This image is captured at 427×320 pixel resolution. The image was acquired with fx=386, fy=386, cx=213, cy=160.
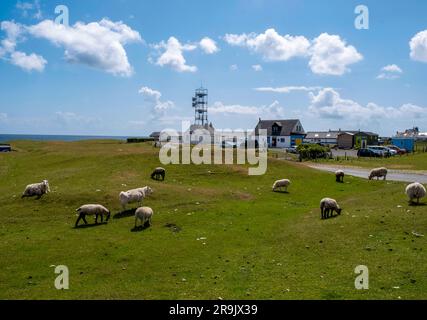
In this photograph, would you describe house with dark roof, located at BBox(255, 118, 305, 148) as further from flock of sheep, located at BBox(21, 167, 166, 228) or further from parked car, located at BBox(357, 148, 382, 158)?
flock of sheep, located at BBox(21, 167, 166, 228)

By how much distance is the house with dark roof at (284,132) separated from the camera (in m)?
134

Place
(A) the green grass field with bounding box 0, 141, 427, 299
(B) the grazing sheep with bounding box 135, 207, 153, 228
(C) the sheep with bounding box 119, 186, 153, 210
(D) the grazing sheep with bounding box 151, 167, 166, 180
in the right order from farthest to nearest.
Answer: (D) the grazing sheep with bounding box 151, 167, 166, 180 < (C) the sheep with bounding box 119, 186, 153, 210 < (B) the grazing sheep with bounding box 135, 207, 153, 228 < (A) the green grass field with bounding box 0, 141, 427, 299

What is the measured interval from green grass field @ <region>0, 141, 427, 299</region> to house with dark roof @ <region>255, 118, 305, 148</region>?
3668 inches

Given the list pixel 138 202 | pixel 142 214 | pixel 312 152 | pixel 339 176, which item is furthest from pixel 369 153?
pixel 142 214

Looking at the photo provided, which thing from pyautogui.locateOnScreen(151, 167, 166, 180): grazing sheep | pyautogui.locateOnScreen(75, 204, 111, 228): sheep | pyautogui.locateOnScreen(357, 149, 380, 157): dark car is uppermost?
pyautogui.locateOnScreen(357, 149, 380, 157): dark car

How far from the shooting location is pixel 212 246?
22438 mm

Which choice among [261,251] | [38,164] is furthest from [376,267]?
[38,164]

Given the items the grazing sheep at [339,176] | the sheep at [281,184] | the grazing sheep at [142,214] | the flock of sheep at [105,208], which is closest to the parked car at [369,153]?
the grazing sheep at [339,176]

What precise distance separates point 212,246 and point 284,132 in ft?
383

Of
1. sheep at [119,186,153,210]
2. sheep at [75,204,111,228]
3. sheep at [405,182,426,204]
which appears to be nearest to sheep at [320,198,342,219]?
sheep at [405,182,426,204]

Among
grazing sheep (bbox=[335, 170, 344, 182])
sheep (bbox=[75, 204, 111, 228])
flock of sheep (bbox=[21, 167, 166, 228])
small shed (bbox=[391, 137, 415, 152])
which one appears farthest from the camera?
small shed (bbox=[391, 137, 415, 152])

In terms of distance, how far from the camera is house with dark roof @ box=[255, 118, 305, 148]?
440 feet

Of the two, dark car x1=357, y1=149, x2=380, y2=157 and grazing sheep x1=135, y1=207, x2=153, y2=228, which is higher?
dark car x1=357, y1=149, x2=380, y2=157
